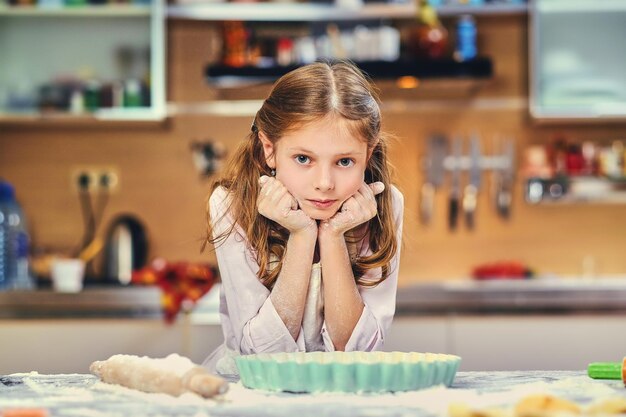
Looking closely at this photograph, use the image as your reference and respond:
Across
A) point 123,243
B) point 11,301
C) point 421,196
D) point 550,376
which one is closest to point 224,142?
point 123,243

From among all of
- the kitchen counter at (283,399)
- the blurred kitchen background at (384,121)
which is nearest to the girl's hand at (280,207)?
the kitchen counter at (283,399)

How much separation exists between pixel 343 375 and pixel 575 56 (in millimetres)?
2708

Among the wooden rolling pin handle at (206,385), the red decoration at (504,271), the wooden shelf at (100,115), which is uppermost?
the wooden shelf at (100,115)

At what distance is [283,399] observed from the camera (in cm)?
119

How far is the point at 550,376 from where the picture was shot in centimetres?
141

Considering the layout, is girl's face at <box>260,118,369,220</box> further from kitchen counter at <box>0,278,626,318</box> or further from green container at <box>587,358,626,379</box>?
kitchen counter at <box>0,278,626,318</box>

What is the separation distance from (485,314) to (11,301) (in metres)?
1.52

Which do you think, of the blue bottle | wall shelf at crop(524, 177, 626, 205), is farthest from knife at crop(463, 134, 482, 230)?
the blue bottle

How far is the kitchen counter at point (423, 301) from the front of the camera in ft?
10.5

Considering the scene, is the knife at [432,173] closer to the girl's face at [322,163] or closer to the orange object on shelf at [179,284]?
the orange object on shelf at [179,284]

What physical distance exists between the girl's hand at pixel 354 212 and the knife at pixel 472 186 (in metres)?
2.12

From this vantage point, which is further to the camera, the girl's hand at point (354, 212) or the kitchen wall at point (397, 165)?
the kitchen wall at point (397, 165)

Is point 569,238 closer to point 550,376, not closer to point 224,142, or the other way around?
point 224,142

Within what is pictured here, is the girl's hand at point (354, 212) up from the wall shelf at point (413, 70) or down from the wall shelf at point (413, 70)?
down
